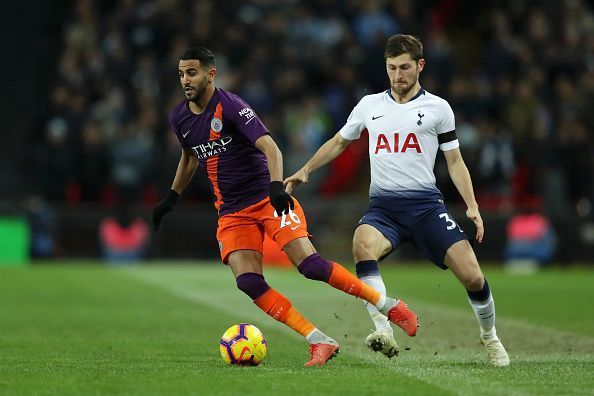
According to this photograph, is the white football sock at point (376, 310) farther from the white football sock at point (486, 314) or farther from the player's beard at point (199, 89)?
the player's beard at point (199, 89)

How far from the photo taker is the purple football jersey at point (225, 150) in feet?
30.5

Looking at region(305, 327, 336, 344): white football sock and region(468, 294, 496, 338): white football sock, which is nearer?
region(305, 327, 336, 344): white football sock

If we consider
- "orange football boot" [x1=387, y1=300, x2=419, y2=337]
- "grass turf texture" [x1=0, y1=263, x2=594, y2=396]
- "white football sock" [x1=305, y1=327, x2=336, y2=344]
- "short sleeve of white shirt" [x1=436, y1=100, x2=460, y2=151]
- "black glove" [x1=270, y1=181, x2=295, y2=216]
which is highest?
"short sleeve of white shirt" [x1=436, y1=100, x2=460, y2=151]

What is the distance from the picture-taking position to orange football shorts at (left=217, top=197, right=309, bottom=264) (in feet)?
30.3

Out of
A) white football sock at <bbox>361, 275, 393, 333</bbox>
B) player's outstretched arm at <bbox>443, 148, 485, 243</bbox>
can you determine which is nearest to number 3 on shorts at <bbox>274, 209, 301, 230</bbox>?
white football sock at <bbox>361, 275, 393, 333</bbox>

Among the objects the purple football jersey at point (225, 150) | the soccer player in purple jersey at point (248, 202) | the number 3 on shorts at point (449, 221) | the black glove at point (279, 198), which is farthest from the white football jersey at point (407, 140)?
the black glove at point (279, 198)

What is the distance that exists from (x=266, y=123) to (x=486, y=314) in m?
14.5

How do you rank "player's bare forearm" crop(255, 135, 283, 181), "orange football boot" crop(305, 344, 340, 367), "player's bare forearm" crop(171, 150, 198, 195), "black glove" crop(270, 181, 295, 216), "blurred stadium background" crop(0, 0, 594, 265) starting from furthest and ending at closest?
"blurred stadium background" crop(0, 0, 594, 265), "player's bare forearm" crop(171, 150, 198, 195), "orange football boot" crop(305, 344, 340, 367), "player's bare forearm" crop(255, 135, 283, 181), "black glove" crop(270, 181, 295, 216)

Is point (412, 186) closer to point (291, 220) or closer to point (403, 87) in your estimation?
point (403, 87)

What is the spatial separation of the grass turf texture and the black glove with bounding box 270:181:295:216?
3.76 feet

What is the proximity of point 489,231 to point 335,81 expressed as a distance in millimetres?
4459

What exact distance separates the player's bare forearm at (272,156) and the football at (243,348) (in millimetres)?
1213

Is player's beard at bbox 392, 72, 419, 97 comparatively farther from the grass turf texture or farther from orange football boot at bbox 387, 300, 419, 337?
the grass turf texture

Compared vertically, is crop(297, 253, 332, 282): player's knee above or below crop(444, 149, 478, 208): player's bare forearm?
below
